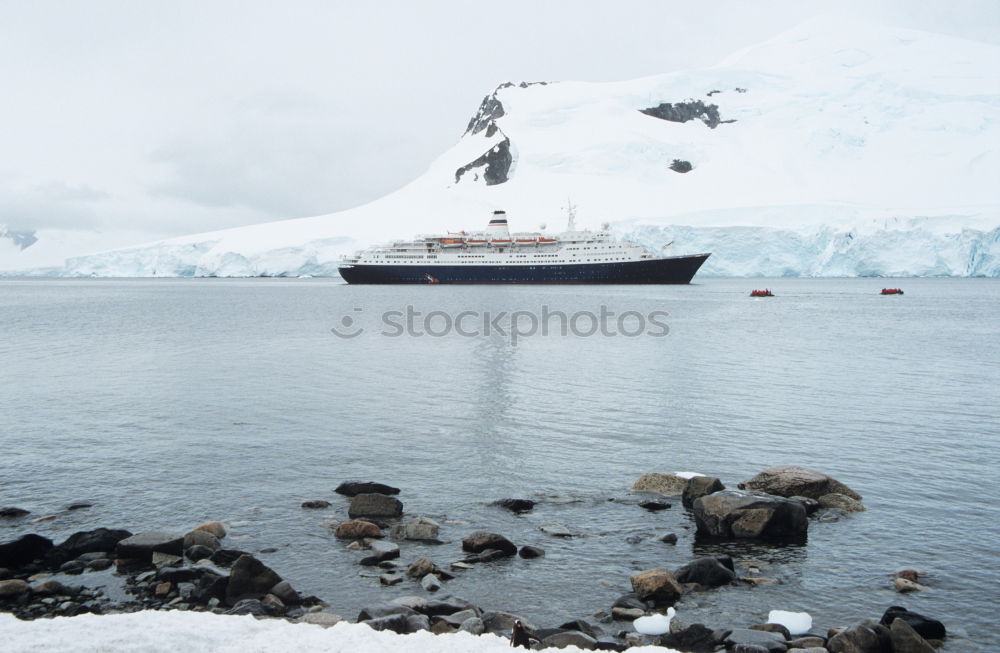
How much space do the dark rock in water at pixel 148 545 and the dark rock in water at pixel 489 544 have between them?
118 inches

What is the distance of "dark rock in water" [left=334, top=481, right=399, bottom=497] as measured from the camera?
34.1ft

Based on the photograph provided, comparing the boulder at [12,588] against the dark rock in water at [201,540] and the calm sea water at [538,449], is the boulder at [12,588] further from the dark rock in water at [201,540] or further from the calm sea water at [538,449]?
the calm sea water at [538,449]

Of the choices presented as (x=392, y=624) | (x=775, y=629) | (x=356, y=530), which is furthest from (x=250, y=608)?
(x=775, y=629)

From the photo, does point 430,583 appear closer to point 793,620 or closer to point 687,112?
point 793,620

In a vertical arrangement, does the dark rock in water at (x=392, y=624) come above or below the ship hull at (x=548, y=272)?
below

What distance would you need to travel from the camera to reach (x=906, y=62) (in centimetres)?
13375

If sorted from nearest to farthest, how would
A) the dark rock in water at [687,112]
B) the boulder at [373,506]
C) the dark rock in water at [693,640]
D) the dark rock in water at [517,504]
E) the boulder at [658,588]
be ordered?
the dark rock in water at [693,640] → the boulder at [658,588] → the boulder at [373,506] → the dark rock in water at [517,504] → the dark rock in water at [687,112]

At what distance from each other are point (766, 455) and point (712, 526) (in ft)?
12.8

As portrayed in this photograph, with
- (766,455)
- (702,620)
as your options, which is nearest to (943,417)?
(766,455)

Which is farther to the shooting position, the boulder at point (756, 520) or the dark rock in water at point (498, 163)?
the dark rock in water at point (498, 163)

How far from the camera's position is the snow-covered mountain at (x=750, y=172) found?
90250 millimetres

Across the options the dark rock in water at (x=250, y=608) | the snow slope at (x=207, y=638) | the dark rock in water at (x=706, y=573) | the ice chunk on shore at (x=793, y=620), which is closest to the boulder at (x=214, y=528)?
the dark rock in water at (x=250, y=608)

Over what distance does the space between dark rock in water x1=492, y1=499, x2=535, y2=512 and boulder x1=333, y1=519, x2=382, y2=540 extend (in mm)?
1753

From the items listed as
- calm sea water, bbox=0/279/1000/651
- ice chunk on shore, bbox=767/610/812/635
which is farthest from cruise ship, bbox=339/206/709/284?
ice chunk on shore, bbox=767/610/812/635
